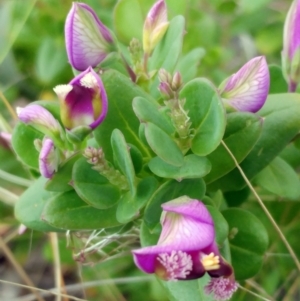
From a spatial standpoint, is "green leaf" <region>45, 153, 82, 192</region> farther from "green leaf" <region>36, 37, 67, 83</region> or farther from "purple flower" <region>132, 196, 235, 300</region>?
"green leaf" <region>36, 37, 67, 83</region>

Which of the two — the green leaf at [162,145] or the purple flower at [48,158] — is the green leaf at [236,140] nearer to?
the green leaf at [162,145]

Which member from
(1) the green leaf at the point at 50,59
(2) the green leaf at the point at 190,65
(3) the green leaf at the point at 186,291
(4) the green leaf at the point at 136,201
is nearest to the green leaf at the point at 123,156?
(4) the green leaf at the point at 136,201

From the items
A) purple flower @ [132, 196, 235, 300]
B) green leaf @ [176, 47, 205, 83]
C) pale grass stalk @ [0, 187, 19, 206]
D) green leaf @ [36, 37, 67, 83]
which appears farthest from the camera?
green leaf @ [36, 37, 67, 83]

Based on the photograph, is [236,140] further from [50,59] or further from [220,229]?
[50,59]

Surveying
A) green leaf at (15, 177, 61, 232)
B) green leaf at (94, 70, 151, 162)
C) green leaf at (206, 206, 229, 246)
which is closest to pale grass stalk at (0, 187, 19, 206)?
green leaf at (15, 177, 61, 232)

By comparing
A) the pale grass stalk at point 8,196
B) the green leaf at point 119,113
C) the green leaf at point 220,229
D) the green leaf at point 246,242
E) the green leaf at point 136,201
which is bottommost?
the pale grass stalk at point 8,196

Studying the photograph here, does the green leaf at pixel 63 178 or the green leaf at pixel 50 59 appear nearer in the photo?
the green leaf at pixel 63 178

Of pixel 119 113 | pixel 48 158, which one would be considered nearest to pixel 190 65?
pixel 119 113
